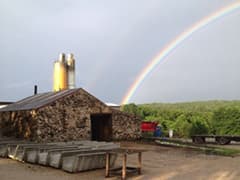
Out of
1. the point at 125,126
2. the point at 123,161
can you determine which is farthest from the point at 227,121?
the point at 123,161

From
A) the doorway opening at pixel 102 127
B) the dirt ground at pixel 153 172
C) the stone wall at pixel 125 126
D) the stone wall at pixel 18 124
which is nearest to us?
the dirt ground at pixel 153 172

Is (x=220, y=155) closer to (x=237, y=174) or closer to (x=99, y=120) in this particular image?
(x=237, y=174)

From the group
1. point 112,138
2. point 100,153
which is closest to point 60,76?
point 112,138

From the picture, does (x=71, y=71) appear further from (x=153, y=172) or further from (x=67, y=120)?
(x=153, y=172)

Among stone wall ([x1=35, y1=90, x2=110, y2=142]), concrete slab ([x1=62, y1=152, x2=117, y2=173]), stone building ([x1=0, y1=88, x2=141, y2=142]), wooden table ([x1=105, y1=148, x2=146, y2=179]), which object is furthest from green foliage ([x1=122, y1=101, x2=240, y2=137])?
wooden table ([x1=105, y1=148, x2=146, y2=179])

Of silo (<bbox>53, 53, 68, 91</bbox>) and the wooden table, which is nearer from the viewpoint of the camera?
the wooden table

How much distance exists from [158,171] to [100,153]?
1.96 m

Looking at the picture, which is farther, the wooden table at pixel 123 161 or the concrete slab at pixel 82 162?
the concrete slab at pixel 82 162

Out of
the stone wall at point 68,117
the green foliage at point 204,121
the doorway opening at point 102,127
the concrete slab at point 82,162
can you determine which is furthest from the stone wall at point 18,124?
the green foliage at point 204,121

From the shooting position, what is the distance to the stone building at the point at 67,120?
17.5 m

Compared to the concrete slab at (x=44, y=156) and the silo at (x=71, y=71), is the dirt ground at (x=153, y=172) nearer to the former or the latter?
the concrete slab at (x=44, y=156)

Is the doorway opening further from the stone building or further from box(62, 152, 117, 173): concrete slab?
box(62, 152, 117, 173): concrete slab

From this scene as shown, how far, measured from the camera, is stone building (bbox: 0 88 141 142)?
17.5 metres

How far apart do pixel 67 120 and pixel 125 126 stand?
4714 millimetres
